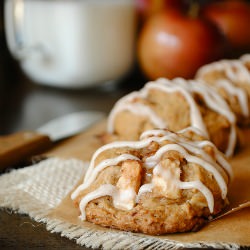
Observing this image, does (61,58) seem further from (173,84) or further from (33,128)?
(173,84)

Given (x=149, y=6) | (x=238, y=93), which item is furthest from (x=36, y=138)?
(x=149, y=6)

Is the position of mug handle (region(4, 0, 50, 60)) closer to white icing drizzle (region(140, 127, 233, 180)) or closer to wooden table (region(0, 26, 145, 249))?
wooden table (region(0, 26, 145, 249))

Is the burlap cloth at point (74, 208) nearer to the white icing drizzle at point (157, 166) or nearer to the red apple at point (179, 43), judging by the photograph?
the white icing drizzle at point (157, 166)

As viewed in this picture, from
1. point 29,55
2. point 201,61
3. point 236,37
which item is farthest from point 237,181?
point 236,37

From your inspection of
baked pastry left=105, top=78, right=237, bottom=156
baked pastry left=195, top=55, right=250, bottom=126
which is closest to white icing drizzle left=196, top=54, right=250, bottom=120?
baked pastry left=195, top=55, right=250, bottom=126

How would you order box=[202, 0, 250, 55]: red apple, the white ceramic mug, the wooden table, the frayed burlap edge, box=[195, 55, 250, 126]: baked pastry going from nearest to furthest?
the frayed burlap edge → box=[195, 55, 250, 126]: baked pastry → the wooden table → the white ceramic mug → box=[202, 0, 250, 55]: red apple

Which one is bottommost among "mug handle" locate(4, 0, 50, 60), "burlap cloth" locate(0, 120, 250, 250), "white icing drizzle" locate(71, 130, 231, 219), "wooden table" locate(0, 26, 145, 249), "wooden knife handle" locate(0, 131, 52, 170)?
"wooden table" locate(0, 26, 145, 249)
